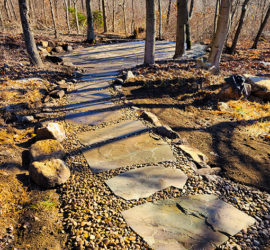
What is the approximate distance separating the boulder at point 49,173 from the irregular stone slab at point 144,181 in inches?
25.7

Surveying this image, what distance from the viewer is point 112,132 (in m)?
4.14

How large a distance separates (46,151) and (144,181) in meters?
1.64

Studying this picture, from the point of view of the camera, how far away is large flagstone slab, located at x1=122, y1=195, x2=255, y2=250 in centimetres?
215

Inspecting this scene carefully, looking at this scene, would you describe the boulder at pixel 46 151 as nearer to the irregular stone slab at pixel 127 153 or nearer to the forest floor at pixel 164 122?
the forest floor at pixel 164 122

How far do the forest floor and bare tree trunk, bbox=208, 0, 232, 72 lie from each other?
2.73ft

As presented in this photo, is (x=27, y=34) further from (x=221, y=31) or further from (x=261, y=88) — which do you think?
(x=261, y=88)

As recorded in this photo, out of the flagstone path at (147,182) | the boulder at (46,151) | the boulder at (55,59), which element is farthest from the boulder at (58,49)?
the boulder at (46,151)

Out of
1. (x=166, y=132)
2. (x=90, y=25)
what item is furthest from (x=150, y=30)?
(x=90, y=25)

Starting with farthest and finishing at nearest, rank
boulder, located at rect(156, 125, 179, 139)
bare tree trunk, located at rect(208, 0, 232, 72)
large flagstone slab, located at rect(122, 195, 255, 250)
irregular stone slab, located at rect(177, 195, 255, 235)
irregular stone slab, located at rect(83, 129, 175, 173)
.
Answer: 1. bare tree trunk, located at rect(208, 0, 232, 72)
2. boulder, located at rect(156, 125, 179, 139)
3. irregular stone slab, located at rect(83, 129, 175, 173)
4. irregular stone slab, located at rect(177, 195, 255, 235)
5. large flagstone slab, located at rect(122, 195, 255, 250)

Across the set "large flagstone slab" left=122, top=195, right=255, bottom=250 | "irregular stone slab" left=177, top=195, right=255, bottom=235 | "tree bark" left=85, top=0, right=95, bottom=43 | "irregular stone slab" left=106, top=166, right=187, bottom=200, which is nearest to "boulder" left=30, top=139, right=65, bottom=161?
"irregular stone slab" left=106, top=166, right=187, bottom=200

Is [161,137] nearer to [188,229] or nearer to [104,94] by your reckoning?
[188,229]

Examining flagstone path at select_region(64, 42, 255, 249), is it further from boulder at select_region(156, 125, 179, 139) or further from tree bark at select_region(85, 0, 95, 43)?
tree bark at select_region(85, 0, 95, 43)

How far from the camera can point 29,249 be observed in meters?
2.07

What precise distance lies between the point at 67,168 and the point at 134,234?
140 cm
